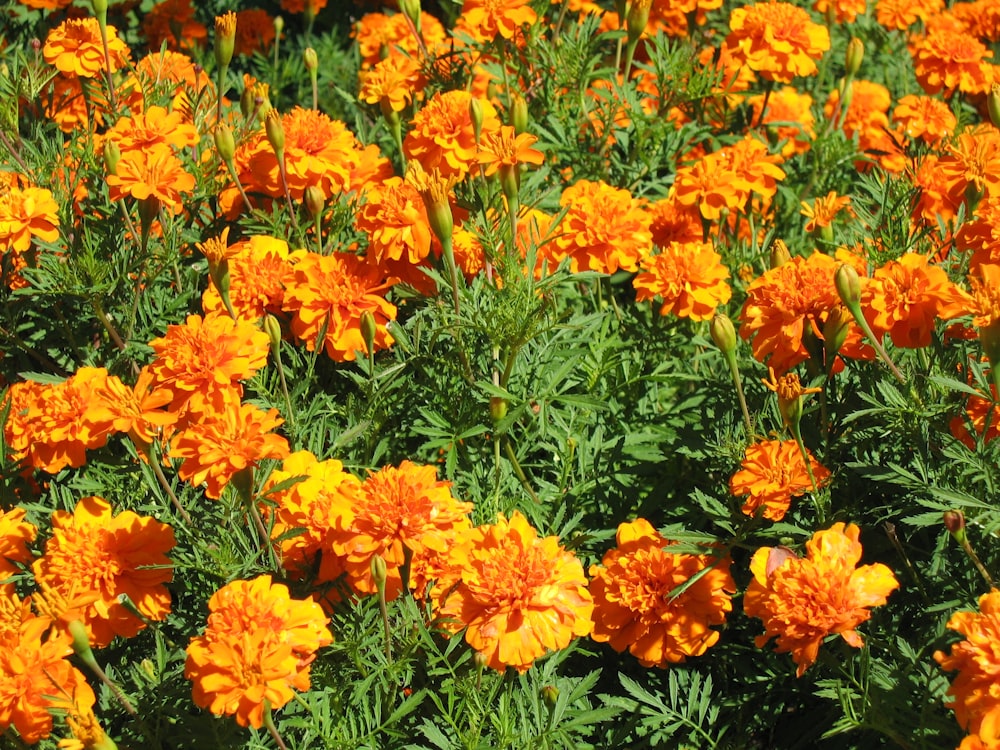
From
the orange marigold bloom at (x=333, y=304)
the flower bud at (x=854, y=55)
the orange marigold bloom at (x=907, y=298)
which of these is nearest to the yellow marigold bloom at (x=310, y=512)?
the orange marigold bloom at (x=333, y=304)

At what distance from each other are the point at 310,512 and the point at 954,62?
249 centimetres

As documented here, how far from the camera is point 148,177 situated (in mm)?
2156

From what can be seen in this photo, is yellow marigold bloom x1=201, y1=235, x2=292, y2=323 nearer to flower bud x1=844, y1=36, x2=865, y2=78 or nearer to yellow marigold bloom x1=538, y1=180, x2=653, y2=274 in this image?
yellow marigold bloom x1=538, y1=180, x2=653, y2=274

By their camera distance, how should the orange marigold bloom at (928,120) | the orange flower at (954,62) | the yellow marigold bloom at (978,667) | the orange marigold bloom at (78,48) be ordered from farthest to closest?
1. the orange flower at (954,62)
2. the orange marigold bloom at (928,120)
3. the orange marigold bloom at (78,48)
4. the yellow marigold bloom at (978,667)

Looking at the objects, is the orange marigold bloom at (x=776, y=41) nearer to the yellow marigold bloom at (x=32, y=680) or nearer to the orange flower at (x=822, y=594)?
the orange flower at (x=822, y=594)

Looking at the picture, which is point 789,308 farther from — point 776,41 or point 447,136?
point 776,41

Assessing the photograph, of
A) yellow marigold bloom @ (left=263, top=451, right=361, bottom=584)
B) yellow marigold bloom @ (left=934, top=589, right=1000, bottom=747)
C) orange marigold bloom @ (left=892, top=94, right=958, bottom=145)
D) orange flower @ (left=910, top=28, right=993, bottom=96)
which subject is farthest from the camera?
orange flower @ (left=910, top=28, right=993, bottom=96)

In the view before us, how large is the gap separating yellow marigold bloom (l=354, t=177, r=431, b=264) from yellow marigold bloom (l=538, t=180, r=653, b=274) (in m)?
0.31

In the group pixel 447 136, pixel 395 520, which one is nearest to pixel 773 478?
pixel 395 520

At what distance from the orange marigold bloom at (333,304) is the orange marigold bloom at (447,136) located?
0.33 m

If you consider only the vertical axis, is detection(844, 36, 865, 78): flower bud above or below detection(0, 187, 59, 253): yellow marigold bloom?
above

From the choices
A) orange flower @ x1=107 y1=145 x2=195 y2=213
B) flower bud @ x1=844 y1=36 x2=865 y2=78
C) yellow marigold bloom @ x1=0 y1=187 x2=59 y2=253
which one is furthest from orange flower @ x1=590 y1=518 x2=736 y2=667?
flower bud @ x1=844 y1=36 x2=865 y2=78

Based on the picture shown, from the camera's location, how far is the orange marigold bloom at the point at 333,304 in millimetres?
2195

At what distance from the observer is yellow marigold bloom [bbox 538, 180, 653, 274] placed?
2.34 m
